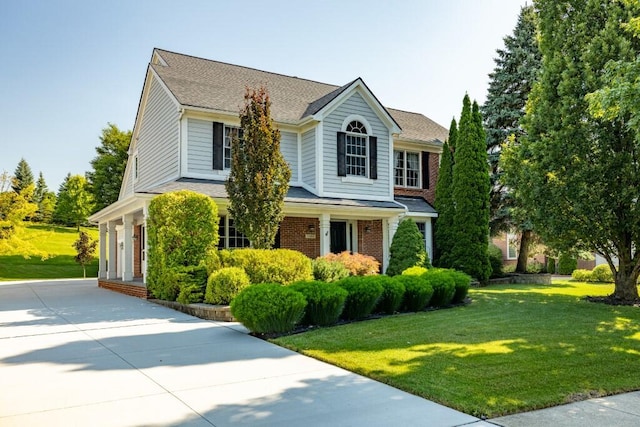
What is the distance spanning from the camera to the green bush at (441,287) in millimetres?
11469

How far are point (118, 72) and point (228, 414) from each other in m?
15.1

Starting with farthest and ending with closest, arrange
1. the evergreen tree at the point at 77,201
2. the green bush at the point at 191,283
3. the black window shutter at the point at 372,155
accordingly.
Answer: the evergreen tree at the point at 77,201 → the black window shutter at the point at 372,155 → the green bush at the point at 191,283

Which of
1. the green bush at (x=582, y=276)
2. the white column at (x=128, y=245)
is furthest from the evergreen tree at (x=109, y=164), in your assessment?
the green bush at (x=582, y=276)

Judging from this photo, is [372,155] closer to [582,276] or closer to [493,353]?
[582,276]

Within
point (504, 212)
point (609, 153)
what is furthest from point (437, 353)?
point (504, 212)

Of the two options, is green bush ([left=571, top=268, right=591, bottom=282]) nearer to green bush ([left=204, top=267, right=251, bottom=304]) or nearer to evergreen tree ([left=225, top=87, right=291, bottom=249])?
evergreen tree ([left=225, top=87, right=291, bottom=249])

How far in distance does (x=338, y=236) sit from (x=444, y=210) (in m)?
4.66

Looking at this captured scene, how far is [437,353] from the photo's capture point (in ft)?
22.1

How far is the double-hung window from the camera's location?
2103 centimetres

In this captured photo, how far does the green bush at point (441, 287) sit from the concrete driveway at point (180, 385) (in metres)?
4.85

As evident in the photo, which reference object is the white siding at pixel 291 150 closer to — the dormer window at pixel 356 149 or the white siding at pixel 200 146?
the dormer window at pixel 356 149

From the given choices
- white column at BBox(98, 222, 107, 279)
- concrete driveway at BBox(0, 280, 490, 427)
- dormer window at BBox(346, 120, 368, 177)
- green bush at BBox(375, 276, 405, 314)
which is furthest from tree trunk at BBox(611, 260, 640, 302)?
white column at BBox(98, 222, 107, 279)

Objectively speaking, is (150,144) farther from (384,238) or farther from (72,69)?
(384,238)

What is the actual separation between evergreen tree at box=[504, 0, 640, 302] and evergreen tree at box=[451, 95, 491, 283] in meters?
5.29
